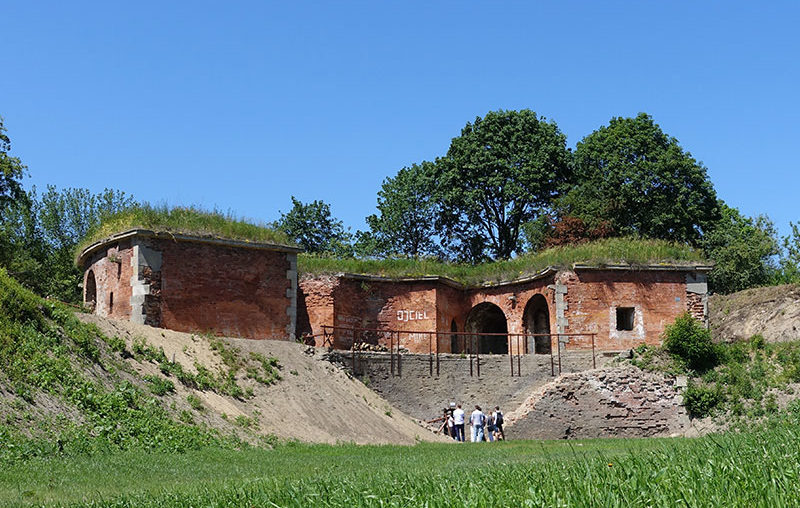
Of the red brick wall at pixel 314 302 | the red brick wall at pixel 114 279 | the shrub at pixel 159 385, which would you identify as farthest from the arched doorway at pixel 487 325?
the shrub at pixel 159 385

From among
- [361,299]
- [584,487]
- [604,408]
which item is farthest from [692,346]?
[584,487]

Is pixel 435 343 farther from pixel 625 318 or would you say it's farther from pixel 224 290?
pixel 224 290

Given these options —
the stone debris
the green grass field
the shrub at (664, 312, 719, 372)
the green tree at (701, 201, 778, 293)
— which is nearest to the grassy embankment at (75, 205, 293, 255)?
the stone debris

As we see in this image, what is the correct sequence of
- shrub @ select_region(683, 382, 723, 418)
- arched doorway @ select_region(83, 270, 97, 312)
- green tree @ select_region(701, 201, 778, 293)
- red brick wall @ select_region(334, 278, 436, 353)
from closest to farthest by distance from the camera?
1. shrub @ select_region(683, 382, 723, 418)
2. arched doorway @ select_region(83, 270, 97, 312)
3. red brick wall @ select_region(334, 278, 436, 353)
4. green tree @ select_region(701, 201, 778, 293)

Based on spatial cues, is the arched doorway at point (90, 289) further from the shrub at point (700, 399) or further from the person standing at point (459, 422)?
the shrub at point (700, 399)

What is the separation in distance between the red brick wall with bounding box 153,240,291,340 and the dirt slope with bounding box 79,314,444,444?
4.99ft

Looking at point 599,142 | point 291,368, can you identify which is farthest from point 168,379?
point 599,142

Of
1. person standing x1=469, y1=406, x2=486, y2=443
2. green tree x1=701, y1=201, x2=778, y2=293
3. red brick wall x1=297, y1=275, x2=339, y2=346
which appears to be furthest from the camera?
green tree x1=701, y1=201, x2=778, y2=293

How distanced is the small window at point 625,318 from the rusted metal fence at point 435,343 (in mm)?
1611

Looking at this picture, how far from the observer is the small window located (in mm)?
31562

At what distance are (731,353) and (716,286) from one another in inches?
638

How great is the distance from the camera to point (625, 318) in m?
31.9

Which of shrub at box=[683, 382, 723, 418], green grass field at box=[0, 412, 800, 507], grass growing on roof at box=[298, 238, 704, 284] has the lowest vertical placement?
shrub at box=[683, 382, 723, 418]

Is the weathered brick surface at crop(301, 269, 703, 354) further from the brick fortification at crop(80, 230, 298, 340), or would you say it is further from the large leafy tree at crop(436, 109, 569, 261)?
the large leafy tree at crop(436, 109, 569, 261)
